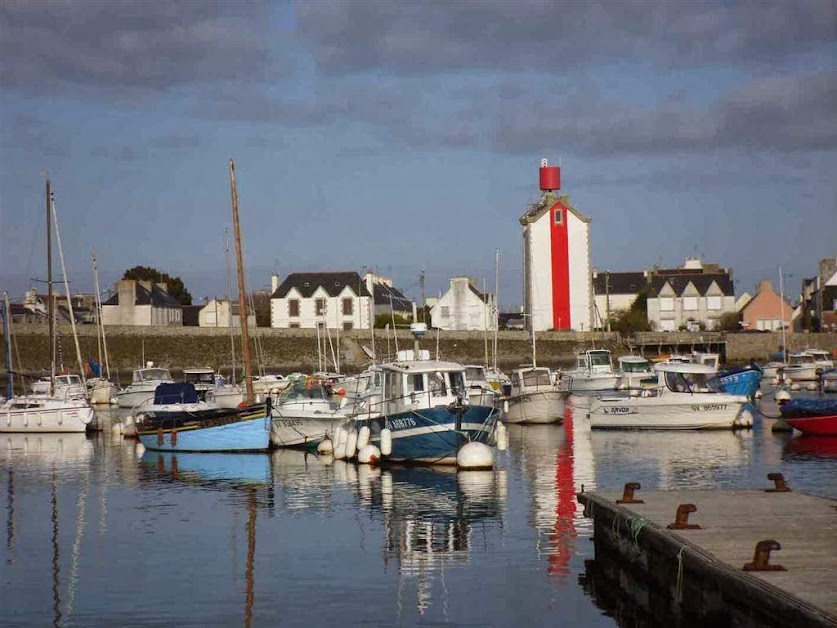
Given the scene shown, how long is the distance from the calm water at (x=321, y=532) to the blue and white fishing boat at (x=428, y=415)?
80 centimetres

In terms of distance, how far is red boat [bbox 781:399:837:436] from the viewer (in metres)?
37.5

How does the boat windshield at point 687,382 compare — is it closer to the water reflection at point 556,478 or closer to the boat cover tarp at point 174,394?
the water reflection at point 556,478

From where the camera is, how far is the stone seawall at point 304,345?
9469 cm

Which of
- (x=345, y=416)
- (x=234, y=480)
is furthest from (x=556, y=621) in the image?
(x=345, y=416)

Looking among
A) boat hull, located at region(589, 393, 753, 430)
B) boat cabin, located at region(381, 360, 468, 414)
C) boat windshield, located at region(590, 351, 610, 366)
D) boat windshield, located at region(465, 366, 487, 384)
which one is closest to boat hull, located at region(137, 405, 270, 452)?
boat cabin, located at region(381, 360, 468, 414)

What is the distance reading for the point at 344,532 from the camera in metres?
22.1

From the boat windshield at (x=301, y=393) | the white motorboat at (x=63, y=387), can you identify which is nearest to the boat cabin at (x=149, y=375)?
the white motorboat at (x=63, y=387)

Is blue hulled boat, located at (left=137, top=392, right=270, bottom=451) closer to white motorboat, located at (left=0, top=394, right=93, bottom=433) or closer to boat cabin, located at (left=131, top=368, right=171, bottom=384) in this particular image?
white motorboat, located at (left=0, top=394, right=93, bottom=433)

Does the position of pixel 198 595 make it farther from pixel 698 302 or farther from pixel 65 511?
pixel 698 302

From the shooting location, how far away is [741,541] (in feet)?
48.6

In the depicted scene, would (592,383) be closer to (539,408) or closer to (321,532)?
(539,408)

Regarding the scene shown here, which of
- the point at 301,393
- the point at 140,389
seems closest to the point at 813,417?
the point at 301,393

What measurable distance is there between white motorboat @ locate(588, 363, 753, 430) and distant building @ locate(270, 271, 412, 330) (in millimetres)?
66127

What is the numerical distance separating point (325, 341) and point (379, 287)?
2623cm
